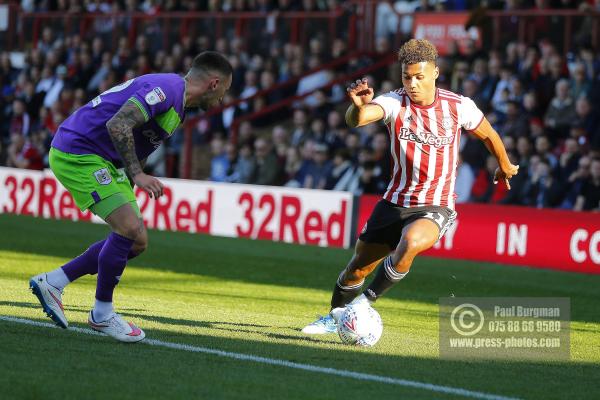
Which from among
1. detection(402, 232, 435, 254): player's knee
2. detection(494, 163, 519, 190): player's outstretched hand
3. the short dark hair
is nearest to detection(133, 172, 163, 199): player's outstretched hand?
the short dark hair

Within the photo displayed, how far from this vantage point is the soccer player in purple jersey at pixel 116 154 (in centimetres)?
776

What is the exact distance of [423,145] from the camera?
8523 millimetres

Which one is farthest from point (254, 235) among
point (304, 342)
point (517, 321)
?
point (304, 342)

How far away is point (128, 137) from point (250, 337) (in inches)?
71.8

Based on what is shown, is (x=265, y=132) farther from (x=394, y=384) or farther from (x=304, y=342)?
(x=394, y=384)

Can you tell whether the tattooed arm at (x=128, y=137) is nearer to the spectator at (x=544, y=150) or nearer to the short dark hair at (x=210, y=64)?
the short dark hair at (x=210, y=64)

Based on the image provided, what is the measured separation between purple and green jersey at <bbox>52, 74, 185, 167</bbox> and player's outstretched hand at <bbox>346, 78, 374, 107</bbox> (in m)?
1.15

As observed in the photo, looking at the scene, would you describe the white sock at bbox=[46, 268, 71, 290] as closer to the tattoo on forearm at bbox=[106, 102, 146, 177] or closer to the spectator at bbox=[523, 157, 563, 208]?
the tattoo on forearm at bbox=[106, 102, 146, 177]

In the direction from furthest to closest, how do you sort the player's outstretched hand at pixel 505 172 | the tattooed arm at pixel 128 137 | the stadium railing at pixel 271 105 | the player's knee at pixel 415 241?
the stadium railing at pixel 271 105, the player's outstretched hand at pixel 505 172, the player's knee at pixel 415 241, the tattooed arm at pixel 128 137

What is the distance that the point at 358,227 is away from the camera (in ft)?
58.4

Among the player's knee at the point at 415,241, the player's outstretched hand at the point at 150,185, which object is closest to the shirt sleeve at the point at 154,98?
the player's outstretched hand at the point at 150,185

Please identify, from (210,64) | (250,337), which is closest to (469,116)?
(210,64)

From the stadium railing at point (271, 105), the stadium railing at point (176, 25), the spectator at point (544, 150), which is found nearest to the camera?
the spectator at point (544, 150)

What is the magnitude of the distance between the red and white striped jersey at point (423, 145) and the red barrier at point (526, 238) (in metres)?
7.32
